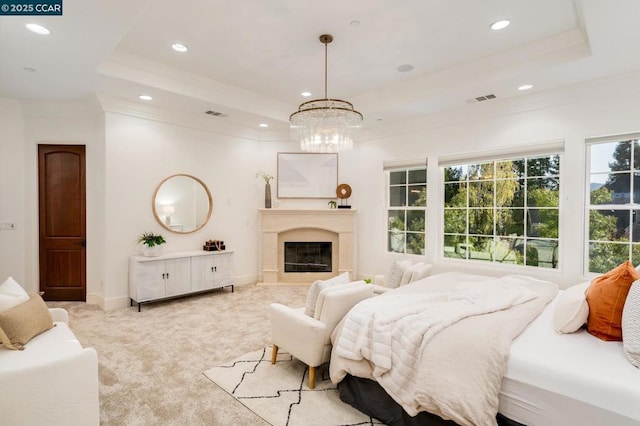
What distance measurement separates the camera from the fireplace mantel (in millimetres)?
6020

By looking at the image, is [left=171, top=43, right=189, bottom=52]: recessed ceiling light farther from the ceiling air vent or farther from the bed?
the ceiling air vent

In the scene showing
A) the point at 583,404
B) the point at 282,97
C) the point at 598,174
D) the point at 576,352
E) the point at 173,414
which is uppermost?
the point at 282,97

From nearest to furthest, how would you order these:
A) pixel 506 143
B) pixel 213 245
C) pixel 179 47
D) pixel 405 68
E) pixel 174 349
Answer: pixel 174 349 → pixel 179 47 → pixel 405 68 → pixel 506 143 → pixel 213 245

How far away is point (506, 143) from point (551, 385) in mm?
3566

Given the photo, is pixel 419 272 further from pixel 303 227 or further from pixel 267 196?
pixel 267 196

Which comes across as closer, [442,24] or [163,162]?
[442,24]

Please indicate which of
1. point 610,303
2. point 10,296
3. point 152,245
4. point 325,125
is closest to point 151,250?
point 152,245

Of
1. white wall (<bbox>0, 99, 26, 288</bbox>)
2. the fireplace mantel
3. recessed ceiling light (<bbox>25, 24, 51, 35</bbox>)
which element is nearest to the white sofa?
recessed ceiling light (<bbox>25, 24, 51, 35</bbox>)

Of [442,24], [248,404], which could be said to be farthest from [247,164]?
[248,404]

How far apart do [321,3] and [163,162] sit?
11.0 feet

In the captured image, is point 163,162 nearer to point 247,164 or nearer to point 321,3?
point 247,164

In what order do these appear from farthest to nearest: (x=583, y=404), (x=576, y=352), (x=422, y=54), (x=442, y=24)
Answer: (x=422, y=54) → (x=442, y=24) → (x=576, y=352) → (x=583, y=404)

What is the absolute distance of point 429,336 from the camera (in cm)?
199

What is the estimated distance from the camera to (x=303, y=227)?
6078 mm
